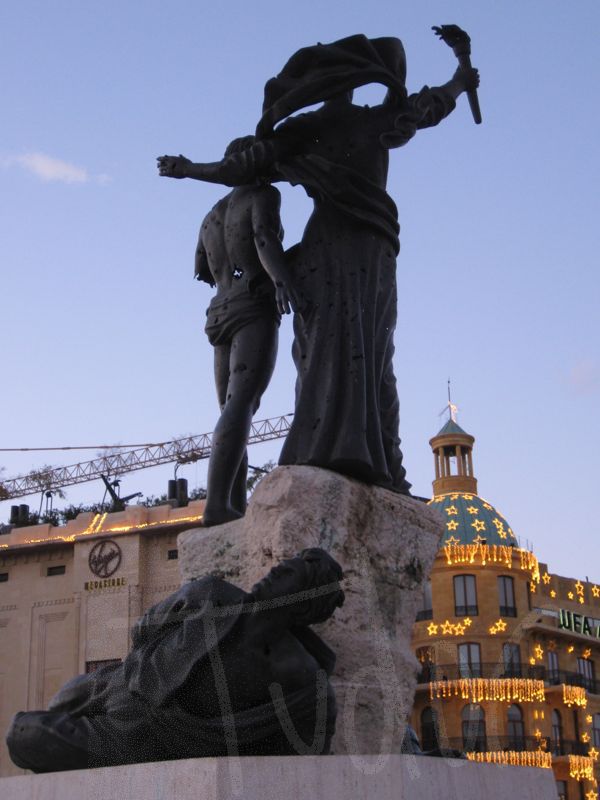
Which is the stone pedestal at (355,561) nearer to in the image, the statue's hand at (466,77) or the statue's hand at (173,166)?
the statue's hand at (173,166)

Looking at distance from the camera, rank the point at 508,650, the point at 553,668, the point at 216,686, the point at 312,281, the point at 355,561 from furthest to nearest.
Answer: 1. the point at 553,668
2. the point at 508,650
3. the point at 312,281
4. the point at 355,561
5. the point at 216,686

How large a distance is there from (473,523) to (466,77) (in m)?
42.2

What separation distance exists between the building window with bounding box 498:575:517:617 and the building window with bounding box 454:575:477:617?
3.77 ft

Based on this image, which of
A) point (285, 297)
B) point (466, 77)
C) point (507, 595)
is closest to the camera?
point (285, 297)

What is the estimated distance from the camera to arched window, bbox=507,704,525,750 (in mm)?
44531

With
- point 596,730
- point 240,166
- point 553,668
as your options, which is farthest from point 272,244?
point 596,730

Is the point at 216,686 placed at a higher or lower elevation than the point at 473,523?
lower

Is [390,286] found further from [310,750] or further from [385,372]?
[310,750]

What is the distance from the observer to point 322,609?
5.60m

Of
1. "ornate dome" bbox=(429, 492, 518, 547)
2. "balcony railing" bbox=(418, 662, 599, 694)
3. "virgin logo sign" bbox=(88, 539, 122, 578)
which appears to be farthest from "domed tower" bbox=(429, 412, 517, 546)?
"virgin logo sign" bbox=(88, 539, 122, 578)

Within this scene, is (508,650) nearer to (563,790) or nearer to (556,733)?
(556,733)

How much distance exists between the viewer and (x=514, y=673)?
46.2 m

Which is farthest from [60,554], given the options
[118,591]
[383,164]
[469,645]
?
[383,164]

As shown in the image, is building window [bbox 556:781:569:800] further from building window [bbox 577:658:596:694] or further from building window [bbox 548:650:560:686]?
building window [bbox 577:658:596:694]
